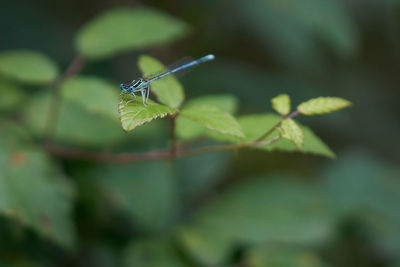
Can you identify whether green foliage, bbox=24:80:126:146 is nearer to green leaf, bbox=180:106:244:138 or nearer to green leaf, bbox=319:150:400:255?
green leaf, bbox=180:106:244:138

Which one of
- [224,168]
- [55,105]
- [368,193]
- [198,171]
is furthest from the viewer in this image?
[368,193]

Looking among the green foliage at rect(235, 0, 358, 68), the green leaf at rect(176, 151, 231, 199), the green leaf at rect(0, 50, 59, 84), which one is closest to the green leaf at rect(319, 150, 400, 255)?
the green leaf at rect(176, 151, 231, 199)

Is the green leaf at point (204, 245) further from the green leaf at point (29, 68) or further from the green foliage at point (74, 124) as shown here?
the green leaf at point (29, 68)

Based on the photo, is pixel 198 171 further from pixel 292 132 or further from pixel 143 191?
pixel 292 132

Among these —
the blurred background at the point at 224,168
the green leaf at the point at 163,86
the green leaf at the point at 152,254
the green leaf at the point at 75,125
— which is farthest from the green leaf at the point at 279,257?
the green leaf at the point at 163,86

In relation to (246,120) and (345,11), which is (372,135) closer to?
(345,11)

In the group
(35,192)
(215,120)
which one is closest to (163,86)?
(215,120)
